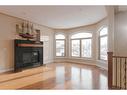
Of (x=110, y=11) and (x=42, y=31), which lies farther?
(x=42, y=31)

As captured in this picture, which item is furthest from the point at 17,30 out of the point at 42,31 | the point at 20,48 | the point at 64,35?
the point at 64,35

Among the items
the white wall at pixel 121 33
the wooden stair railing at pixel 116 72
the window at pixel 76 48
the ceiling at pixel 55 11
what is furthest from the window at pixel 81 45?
the wooden stair railing at pixel 116 72

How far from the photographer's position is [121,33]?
498 cm

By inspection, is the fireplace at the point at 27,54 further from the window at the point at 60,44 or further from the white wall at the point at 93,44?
the white wall at the point at 93,44

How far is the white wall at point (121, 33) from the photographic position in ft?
16.1

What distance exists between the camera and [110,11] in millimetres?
4297

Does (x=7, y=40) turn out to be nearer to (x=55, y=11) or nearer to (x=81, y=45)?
(x=55, y=11)

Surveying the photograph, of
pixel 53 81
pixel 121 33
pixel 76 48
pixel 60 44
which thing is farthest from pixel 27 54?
pixel 121 33

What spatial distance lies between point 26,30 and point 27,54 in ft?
4.31

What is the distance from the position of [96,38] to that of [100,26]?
92 centimetres

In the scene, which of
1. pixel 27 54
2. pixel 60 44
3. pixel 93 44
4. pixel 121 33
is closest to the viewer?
pixel 121 33

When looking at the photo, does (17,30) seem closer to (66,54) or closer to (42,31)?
(42,31)
